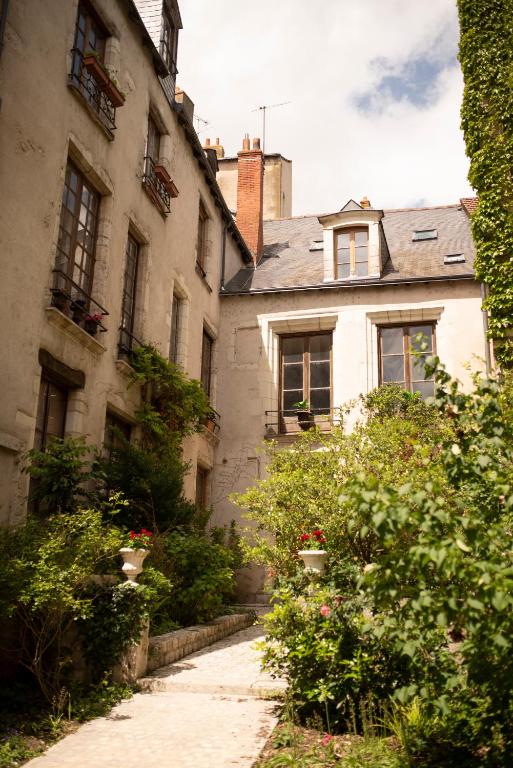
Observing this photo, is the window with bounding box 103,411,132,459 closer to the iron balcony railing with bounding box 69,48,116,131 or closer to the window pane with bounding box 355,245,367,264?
the iron balcony railing with bounding box 69,48,116,131

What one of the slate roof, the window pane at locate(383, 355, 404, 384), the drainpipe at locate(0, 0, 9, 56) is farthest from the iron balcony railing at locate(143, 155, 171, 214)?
the window pane at locate(383, 355, 404, 384)

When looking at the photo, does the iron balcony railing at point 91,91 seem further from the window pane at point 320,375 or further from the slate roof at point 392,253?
the window pane at point 320,375

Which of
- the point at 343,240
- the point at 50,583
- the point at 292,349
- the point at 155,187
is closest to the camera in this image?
the point at 50,583

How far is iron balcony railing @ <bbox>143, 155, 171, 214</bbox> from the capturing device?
35.0 feet

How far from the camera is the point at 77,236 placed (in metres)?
8.65

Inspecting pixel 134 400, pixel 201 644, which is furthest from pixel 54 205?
pixel 201 644

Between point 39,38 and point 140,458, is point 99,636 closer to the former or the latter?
point 140,458

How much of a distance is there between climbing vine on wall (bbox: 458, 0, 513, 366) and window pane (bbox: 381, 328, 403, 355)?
1.93 m

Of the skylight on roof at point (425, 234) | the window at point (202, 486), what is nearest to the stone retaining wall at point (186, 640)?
the window at point (202, 486)

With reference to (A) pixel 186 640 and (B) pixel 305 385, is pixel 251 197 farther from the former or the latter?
(A) pixel 186 640

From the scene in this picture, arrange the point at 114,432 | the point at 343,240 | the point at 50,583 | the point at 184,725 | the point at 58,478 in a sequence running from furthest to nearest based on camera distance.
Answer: the point at 343,240, the point at 114,432, the point at 58,478, the point at 50,583, the point at 184,725

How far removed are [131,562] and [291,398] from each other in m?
8.13

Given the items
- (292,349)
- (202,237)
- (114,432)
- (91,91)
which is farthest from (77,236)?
(292,349)

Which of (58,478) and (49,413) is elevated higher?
(49,413)
